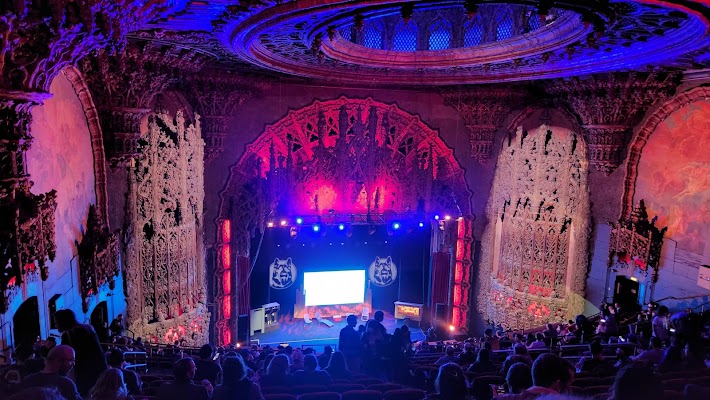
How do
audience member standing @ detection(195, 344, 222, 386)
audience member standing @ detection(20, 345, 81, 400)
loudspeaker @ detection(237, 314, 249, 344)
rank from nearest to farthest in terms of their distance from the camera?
audience member standing @ detection(20, 345, 81, 400), audience member standing @ detection(195, 344, 222, 386), loudspeaker @ detection(237, 314, 249, 344)

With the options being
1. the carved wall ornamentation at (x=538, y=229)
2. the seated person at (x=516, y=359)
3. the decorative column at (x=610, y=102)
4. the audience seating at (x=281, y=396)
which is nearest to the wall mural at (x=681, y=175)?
the decorative column at (x=610, y=102)

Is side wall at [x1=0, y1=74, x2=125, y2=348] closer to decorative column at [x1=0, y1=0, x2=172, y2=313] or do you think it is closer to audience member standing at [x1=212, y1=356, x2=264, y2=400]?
decorative column at [x1=0, y1=0, x2=172, y2=313]

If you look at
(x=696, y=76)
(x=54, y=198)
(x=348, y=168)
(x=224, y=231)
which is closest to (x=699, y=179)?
(x=696, y=76)

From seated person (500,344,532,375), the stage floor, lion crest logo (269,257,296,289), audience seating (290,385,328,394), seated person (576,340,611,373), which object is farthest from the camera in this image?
lion crest logo (269,257,296,289)

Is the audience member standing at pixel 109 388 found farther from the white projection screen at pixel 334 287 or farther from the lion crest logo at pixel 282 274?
the white projection screen at pixel 334 287

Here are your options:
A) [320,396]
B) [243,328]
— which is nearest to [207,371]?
[320,396]

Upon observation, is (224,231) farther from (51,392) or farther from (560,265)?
(51,392)

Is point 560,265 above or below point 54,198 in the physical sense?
below

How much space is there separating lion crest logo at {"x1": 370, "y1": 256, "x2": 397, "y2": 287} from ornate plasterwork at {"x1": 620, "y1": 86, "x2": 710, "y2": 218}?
28.0ft

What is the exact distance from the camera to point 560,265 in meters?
15.2

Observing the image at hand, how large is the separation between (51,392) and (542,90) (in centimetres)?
1415

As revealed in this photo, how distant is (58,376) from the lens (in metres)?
4.08

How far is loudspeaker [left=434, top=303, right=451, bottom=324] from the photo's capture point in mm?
17672

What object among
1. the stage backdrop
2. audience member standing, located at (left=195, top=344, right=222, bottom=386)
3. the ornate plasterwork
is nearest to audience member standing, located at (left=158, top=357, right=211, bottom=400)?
audience member standing, located at (left=195, top=344, right=222, bottom=386)
